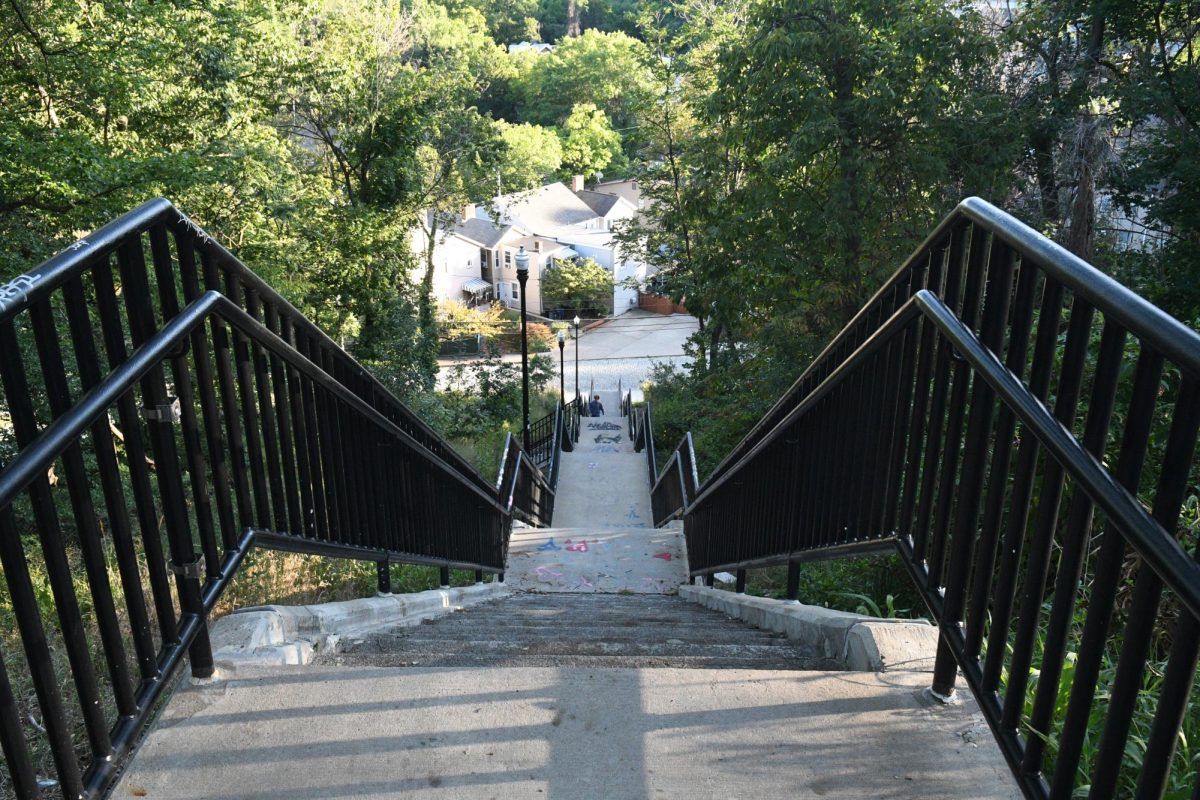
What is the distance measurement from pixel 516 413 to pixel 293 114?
454 inches

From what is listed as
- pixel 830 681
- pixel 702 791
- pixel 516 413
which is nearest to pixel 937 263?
pixel 830 681

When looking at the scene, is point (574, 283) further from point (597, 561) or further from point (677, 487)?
point (597, 561)

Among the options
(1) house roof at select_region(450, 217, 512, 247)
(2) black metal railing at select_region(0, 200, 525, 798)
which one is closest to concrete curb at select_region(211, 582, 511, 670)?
(2) black metal railing at select_region(0, 200, 525, 798)

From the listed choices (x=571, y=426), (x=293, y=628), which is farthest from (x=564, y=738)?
(x=571, y=426)

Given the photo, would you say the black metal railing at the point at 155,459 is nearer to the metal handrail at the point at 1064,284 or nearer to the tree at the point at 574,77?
the metal handrail at the point at 1064,284

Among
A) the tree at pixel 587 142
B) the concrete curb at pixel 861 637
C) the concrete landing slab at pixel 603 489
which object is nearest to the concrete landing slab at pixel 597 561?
the concrete landing slab at pixel 603 489

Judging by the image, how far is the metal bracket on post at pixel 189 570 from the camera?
2467mm

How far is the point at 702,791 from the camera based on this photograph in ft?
7.11

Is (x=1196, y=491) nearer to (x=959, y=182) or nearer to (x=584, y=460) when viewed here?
(x=959, y=182)

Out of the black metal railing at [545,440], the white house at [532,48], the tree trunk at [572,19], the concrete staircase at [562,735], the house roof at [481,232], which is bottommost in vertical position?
the house roof at [481,232]

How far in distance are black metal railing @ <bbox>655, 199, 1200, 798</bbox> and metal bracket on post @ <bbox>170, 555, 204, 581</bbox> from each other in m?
2.14

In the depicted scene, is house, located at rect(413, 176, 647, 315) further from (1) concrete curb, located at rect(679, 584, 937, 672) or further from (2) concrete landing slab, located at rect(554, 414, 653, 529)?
(1) concrete curb, located at rect(679, 584, 937, 672)

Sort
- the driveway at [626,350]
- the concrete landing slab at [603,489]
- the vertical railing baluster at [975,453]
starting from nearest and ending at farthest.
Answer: the vertical railing baluster at [975,453] < the concrete landing slab at [603,489] < the driveway at [626,350]

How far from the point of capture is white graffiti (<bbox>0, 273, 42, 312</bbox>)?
4.90 feet
